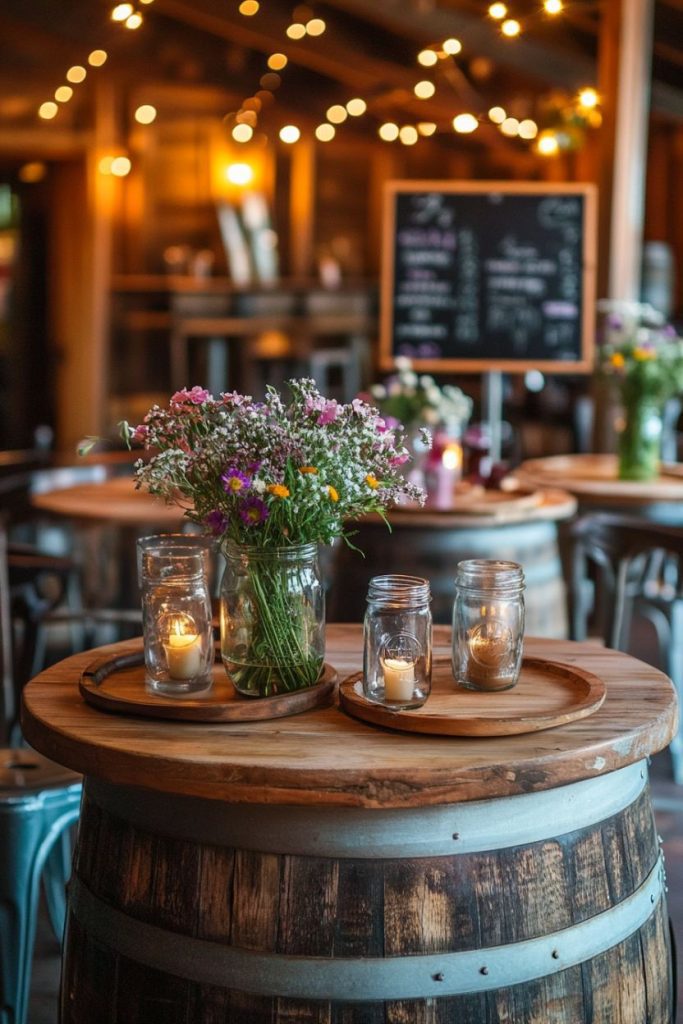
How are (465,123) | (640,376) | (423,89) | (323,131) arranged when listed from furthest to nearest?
(323,131), (423,89), (640,376), (465,123)

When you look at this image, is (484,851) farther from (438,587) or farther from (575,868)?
(438,587)

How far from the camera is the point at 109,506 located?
4.04m

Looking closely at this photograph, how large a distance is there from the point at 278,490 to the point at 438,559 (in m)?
1.72

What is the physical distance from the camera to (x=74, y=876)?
1.74m

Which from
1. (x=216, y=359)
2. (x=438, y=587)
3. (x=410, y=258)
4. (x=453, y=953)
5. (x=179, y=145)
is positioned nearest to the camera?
(x=453, y=953)

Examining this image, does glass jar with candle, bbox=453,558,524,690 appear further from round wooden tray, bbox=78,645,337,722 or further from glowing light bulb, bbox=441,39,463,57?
glowing light bulb, bbox=441,39,463,57

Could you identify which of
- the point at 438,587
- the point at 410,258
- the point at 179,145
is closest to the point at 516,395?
the point at 179,145

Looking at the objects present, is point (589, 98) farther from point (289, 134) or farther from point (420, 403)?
point (420, 403)

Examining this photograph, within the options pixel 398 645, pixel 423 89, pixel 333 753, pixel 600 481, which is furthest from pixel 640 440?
pixel 333 753

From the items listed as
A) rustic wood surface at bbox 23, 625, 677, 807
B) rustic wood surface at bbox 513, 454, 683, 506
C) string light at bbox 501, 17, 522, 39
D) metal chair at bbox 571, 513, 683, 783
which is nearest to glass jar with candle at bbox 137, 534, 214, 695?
rustic wood surface at bbox 23, 625, 677, 807

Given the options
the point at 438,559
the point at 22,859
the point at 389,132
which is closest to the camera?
the point at 22,859

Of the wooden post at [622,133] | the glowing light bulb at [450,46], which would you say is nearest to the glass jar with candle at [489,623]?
the glowing light bulb at [450,46]

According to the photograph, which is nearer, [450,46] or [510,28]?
[510,28]

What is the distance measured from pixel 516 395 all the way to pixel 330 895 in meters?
9.12
